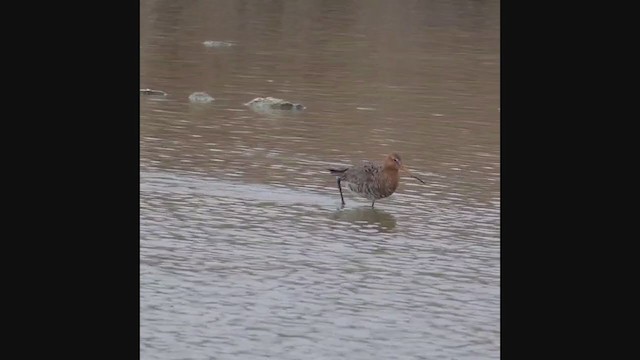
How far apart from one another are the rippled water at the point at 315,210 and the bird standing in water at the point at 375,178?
6.2 inches

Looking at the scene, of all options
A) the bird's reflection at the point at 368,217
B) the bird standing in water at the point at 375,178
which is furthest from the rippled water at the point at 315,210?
the bird standing in water at the point at 375,178

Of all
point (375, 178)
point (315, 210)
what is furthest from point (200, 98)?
point (315, 210)

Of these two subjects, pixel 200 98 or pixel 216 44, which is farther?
pixel 216 44

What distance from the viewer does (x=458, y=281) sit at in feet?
28.1

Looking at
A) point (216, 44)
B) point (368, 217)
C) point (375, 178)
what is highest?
point (216, 44)

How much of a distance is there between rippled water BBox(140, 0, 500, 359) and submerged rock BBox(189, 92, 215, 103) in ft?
0.36

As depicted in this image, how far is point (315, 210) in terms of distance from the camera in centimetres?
1042

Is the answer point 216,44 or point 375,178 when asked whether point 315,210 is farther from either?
point 216,44

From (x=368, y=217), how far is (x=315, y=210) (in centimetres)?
42

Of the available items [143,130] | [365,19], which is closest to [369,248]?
[143,130]

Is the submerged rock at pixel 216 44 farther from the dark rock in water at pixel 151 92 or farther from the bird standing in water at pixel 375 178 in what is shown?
the bird standing in water at pixel 375 178
